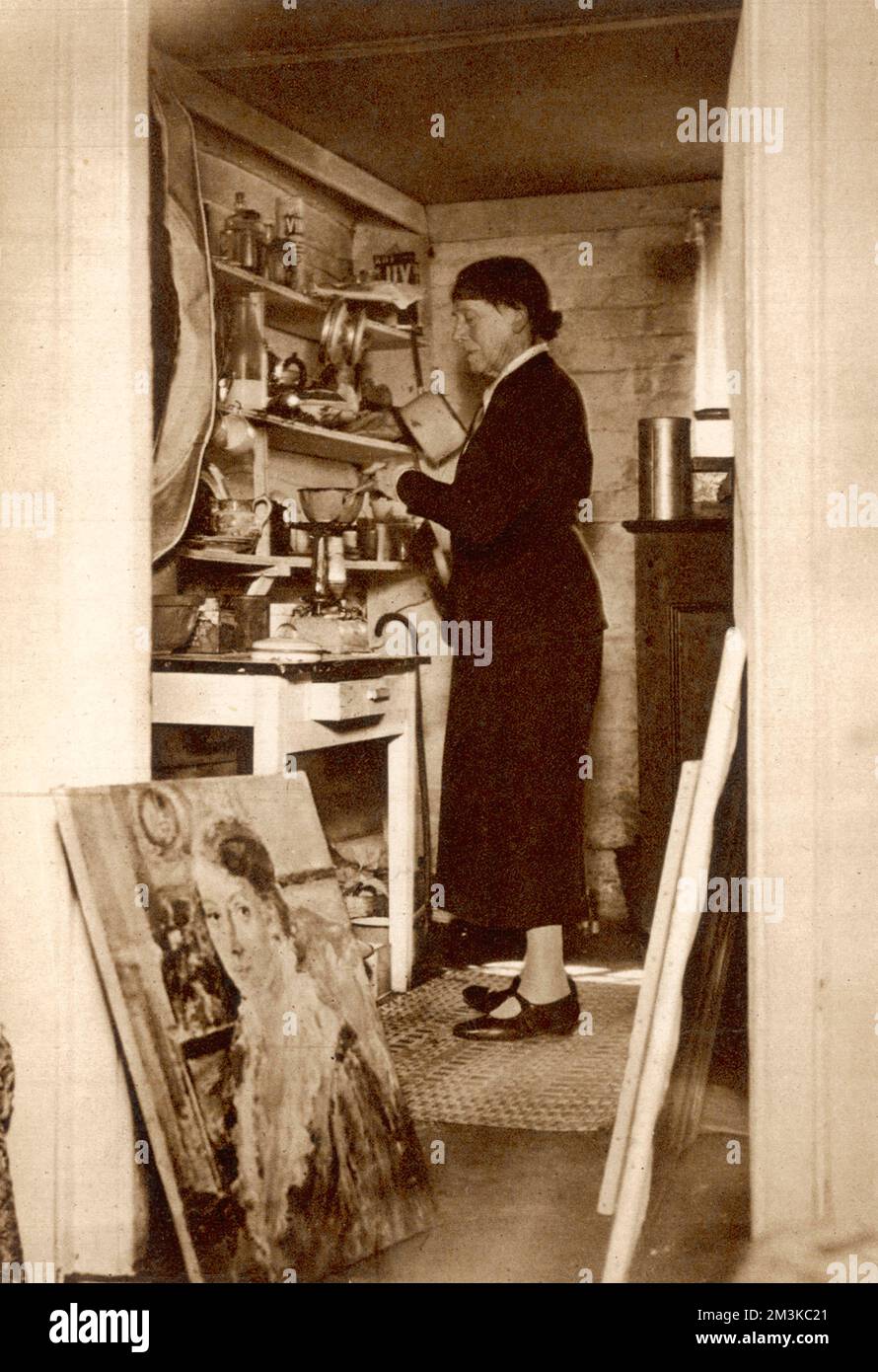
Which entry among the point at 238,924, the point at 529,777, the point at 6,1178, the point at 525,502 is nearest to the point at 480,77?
the point at 525,502

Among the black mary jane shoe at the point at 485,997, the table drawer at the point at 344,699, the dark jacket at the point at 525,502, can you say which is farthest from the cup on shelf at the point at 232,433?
the black mary jane shoe at the point at 485,997

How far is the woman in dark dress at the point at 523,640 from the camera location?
3.53m

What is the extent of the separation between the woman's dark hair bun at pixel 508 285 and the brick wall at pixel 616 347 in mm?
1817

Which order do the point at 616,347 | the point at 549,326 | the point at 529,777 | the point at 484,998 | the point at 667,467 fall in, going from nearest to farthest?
the point at 529,777 < the point at 549,326 < the point at 484,998 < the point at 667,467 < the point at 616,347

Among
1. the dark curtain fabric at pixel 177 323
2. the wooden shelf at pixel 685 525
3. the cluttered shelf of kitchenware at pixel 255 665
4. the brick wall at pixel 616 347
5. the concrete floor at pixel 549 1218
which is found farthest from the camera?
the brick wall at pixel 616 347

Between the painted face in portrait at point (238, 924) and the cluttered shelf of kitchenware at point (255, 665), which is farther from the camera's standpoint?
the cluttered shelf of kitchenware at point (255, 665)

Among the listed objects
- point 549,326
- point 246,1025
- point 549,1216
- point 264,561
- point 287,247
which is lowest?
point 549,1216

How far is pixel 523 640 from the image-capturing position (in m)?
3.59

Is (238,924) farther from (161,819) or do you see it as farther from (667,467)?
(667,467)

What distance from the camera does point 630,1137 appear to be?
2105 millimetres

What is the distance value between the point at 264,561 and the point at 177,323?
46.7 inches

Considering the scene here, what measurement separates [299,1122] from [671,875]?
777 millimetres

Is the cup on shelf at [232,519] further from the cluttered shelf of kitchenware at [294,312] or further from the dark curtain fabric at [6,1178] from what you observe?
the dark curtain fabric at [6,1178]
